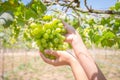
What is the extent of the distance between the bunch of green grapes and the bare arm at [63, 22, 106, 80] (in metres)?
0.10

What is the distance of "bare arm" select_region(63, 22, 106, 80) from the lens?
66.7 inches

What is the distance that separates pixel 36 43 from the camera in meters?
1.83

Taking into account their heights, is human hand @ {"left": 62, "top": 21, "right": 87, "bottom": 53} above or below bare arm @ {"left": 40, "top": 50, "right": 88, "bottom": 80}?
above

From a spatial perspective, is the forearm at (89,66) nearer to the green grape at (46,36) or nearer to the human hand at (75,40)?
the human hand at (75,40)

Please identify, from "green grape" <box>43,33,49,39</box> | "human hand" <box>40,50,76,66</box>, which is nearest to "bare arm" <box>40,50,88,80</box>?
"human hand" <box>40,50,76,66</box>

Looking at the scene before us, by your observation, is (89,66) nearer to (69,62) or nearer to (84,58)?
(84,58)

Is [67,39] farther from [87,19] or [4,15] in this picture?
[87,19]

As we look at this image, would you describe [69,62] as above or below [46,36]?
below

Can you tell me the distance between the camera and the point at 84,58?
1.77 meters

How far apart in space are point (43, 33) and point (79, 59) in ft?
0.96

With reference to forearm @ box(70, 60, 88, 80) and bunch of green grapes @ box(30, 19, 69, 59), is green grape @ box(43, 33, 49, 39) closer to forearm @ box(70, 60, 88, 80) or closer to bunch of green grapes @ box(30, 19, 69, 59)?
bunch of green grapes @ box(30, 19, 69, 59)

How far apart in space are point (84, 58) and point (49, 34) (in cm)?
27

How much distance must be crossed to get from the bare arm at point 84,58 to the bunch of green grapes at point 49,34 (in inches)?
3.9

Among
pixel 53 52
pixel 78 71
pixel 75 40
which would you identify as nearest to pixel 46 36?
pixel 53 52
